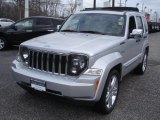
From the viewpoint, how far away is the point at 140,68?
788cm

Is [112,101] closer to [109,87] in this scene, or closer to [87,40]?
[109,87]

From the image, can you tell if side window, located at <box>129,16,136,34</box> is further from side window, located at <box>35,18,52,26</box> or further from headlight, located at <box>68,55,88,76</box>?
side window, located at <box>35,18,52,26</box>

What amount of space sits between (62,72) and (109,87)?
37.1 inches

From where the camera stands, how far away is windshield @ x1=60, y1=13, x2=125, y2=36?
574cm

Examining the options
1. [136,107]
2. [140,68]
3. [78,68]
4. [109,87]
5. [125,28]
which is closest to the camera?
[78,68]

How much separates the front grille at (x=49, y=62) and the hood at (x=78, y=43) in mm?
96

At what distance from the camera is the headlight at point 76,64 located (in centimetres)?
423

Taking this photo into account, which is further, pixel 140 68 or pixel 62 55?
pixel 140 68

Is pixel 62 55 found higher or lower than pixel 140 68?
higher

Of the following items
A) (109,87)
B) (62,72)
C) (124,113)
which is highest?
(62,72)

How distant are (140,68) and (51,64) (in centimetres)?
414

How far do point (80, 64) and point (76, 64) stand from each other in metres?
0.06

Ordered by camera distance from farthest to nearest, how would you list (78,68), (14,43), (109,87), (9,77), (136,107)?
(14,43) < (9,77) < (136,107) < (109,87) < (78,68)

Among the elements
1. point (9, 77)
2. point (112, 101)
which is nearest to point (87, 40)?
point (112, 101)
